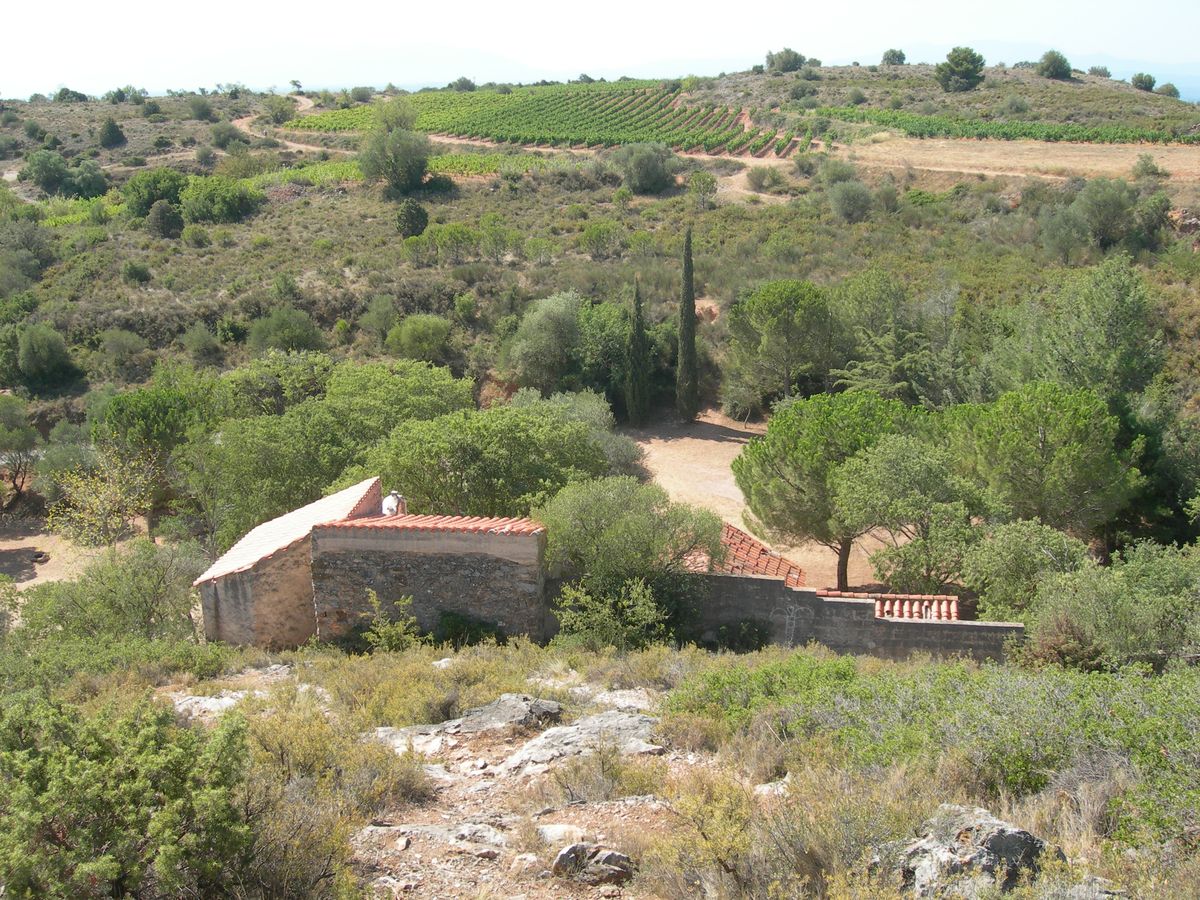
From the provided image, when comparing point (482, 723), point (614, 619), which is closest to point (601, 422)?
point (614, 619)

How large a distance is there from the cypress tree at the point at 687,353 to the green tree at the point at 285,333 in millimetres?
14807

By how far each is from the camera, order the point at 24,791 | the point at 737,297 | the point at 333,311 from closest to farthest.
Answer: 1. the point at 24,791
2. the point at 737,297
3. the point at 333,311

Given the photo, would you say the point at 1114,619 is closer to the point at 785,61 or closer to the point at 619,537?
the point at 619,537

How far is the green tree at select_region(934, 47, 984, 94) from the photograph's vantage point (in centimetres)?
7612

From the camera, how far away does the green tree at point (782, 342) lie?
95.5 feet

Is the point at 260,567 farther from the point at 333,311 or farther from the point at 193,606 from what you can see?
the point at 333,311

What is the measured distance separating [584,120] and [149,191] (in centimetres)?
3832

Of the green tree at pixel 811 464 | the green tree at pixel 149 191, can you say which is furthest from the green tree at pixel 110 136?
the green tree at pixel 811 464

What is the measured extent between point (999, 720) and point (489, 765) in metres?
4.74

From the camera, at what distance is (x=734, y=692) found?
31.8 feet

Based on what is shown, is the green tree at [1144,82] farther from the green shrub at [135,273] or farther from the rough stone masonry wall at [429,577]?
the rough stone masonry wall at [429,577]

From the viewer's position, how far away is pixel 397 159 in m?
57.0

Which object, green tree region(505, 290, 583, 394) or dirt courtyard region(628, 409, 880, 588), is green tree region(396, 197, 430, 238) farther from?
dirt courtyard region(628, 409, 880, 588)

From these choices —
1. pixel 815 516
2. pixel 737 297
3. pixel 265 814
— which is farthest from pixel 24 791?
pixel 737 297
